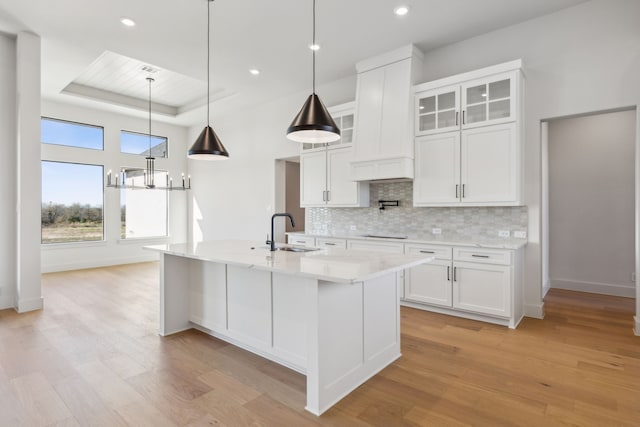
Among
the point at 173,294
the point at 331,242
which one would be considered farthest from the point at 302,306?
the point at 331,242

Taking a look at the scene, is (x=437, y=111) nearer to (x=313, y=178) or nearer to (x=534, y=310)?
(x=313, y=178)

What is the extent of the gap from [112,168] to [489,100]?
7109 millimetres

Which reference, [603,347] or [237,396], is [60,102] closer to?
[237,396]

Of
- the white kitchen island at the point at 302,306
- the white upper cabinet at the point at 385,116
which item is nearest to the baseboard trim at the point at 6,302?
the white kitchen island at the point at 302,306

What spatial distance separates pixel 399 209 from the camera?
4824mm

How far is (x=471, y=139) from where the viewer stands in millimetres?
3787

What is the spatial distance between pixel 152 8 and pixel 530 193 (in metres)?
4.45

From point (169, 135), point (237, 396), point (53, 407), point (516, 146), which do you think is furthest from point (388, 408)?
point (169, 135)

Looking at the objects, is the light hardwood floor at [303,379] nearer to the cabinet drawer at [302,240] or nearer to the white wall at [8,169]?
the white wall at [8,169]

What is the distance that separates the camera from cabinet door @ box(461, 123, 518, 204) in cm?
356

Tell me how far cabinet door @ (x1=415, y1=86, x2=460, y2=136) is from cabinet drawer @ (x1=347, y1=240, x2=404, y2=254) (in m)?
1.41

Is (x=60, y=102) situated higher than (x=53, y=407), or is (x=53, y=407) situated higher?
(x=60, y=102)

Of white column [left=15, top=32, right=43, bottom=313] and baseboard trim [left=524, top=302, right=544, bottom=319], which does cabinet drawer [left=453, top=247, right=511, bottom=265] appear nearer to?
baseboard trim [left=524, top=302, right=544, bottom=319]

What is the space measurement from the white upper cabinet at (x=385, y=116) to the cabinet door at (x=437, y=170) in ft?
0.40
